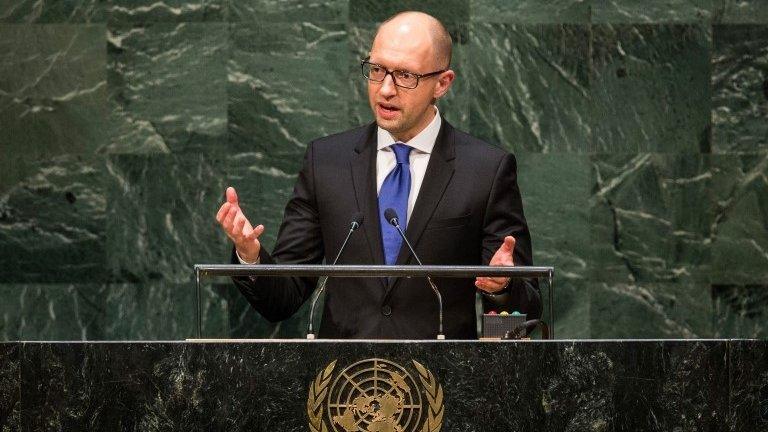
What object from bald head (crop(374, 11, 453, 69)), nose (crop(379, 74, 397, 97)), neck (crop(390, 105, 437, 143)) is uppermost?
bald head (crop(374, 11, 453, 69))

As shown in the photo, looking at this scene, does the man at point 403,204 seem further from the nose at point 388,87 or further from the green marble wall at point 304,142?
the green marble wall at point 304,142

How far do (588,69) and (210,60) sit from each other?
1695 mm

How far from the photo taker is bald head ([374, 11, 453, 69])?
14.0 feet

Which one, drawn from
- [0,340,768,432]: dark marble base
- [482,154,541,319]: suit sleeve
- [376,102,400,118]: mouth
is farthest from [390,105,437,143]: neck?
[0,340,768,432]: dark marble base

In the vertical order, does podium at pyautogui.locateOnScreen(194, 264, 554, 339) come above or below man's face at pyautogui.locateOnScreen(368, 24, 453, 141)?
below

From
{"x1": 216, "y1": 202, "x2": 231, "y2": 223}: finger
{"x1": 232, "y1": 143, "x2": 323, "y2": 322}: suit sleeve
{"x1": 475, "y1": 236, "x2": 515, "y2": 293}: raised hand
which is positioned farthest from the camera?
{"x1": 232, "y1": 143, "x2": 323, "y2": 322}: suit sleeve

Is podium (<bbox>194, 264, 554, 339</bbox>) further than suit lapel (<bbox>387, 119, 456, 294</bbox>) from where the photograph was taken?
No

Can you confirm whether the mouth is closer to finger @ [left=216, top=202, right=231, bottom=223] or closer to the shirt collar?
the shirt collar

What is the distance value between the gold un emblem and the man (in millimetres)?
1011

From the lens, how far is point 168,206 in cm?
586

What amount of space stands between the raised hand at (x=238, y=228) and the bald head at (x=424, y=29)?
0.98m

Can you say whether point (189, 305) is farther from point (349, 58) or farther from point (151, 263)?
point (349, 58)

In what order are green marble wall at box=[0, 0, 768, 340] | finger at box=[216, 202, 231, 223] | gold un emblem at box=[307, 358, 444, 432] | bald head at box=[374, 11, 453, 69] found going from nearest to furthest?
gold un emblem at box=[307, 358, 444, 432] < finger at box=[216, 202, 231, 223] < bald head at box=[374, 11, 453, 69] < green marble wall at box=[0, 0, 768, 340]

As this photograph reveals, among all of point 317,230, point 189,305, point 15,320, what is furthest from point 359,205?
point 15,320
